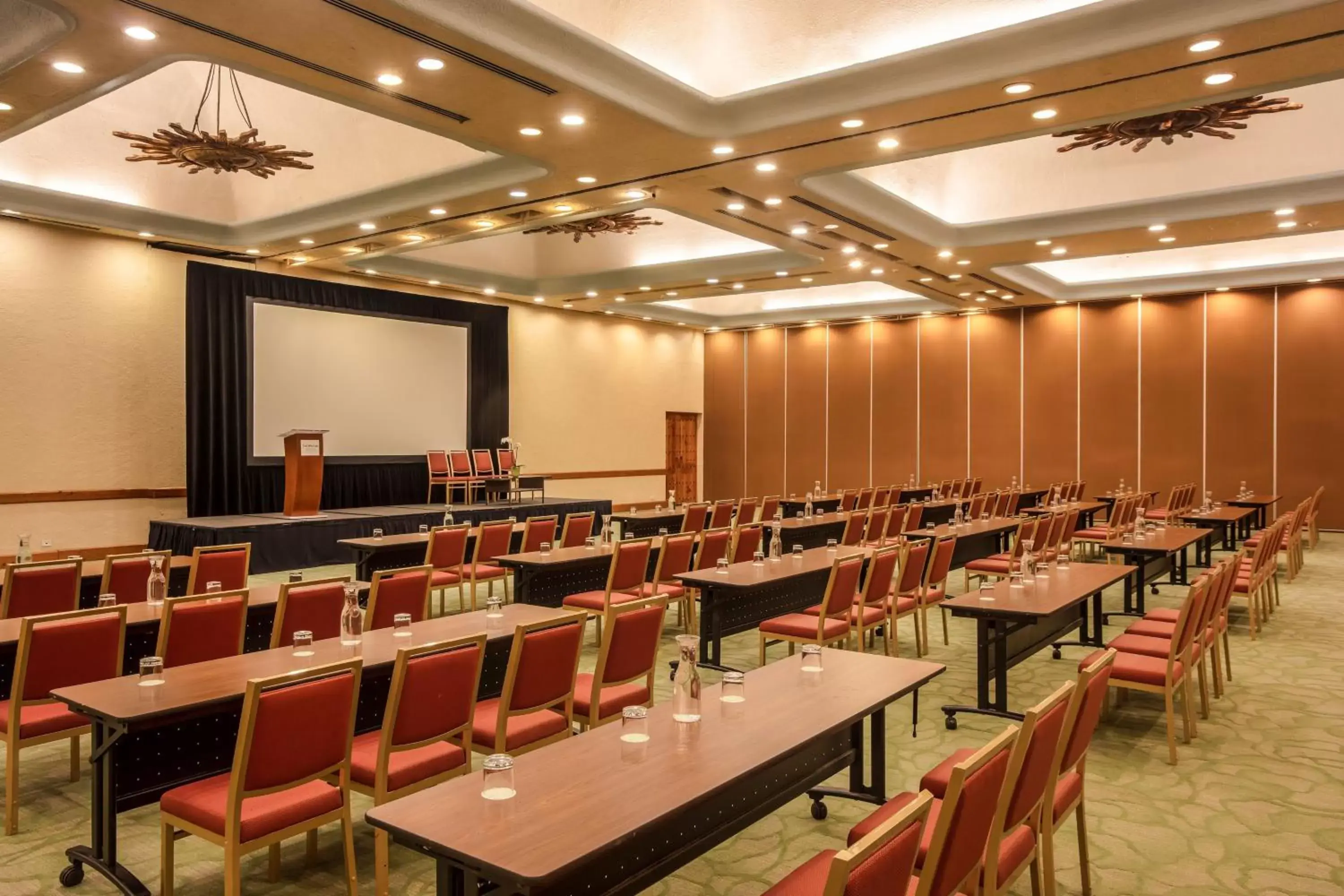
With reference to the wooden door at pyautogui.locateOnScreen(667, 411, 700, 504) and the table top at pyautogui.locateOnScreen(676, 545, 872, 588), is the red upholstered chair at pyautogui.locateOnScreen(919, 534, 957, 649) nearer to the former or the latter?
the table top at pyautogui.locateOnScreen(676, 545, 872, 588)

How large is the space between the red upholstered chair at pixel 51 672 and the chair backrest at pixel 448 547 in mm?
3760

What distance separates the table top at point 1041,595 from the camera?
16.6 feet

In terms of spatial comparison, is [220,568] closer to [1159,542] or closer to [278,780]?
[278,780]

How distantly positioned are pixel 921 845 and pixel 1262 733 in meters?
3.70

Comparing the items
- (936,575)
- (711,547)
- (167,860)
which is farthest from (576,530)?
(167,860)

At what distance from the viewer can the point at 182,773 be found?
11.7ft

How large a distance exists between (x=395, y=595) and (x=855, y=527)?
5479 mm

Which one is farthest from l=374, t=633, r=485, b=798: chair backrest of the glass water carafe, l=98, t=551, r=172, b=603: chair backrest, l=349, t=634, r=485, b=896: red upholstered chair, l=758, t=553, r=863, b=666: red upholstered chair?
l=98, t=551, r=172, b=603: chair backrest

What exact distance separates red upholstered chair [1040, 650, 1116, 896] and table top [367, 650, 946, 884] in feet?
1.91

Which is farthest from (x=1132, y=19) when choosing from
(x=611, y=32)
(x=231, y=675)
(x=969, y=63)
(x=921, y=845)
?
(x=231, y=675)

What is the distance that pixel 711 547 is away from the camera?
304 inches

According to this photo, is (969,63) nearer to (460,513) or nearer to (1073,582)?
(1073,582)

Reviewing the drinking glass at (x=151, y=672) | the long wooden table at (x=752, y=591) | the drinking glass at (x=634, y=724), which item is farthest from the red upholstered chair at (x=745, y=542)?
the drinking glass at (x=151, y=672)

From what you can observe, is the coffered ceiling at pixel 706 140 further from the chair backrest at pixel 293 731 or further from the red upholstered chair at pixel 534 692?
the chair backrest at pixel 293 731
